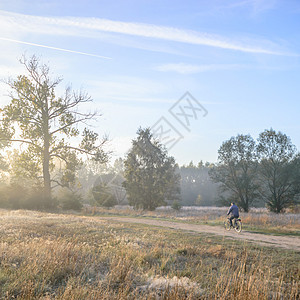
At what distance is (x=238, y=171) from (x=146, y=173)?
574 inches

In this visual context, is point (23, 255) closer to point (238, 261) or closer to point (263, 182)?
point (238, 261)

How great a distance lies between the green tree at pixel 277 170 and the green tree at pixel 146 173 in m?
14.5

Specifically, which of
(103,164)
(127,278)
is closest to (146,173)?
(103,164)

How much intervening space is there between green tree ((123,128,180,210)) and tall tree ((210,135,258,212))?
797 centimetres

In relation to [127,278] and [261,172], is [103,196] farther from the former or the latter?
[127,278]

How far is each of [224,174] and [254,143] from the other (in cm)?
669

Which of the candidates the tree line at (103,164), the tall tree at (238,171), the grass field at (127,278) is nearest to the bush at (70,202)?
the tree line at (103,164)

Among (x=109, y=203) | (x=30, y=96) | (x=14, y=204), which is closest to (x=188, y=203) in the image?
(x=109, y=203)

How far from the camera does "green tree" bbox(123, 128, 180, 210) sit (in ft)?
147

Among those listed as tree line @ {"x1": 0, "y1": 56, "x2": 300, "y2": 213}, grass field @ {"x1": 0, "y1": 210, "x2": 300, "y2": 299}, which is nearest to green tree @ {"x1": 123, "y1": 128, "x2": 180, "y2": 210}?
tree line @ {"x1": 0, "y1": 56, "x2": 300, "y2": 213}

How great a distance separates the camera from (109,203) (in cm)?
4909

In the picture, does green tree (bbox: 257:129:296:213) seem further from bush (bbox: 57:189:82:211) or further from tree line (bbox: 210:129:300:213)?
bush (bbox: 57:189:82:211)

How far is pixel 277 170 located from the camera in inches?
1641

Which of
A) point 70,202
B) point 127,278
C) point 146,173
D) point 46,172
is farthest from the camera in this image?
point 146,173
